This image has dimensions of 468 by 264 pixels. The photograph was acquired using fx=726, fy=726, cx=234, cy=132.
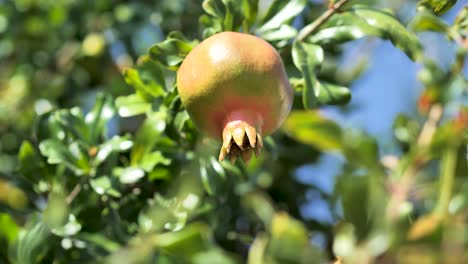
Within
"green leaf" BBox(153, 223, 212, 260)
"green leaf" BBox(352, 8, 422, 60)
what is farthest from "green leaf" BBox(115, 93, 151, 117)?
"green leaf" BBox(153, 223, 212, 260)

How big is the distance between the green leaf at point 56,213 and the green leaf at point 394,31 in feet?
2.07

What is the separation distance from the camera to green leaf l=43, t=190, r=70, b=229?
50.0 inches

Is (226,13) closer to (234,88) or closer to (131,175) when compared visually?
(234,88)

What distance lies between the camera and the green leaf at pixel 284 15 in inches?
52.7

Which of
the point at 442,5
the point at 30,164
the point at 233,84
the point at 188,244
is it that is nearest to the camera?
the point at 188,244

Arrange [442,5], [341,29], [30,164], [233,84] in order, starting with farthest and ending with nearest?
[30,164]
[341,29]
[442,5]
[233,84]

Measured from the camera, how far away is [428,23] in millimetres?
1383

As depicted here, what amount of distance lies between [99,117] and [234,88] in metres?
0.49

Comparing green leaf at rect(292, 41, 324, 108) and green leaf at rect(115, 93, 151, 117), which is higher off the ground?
green leaf at rect(292, 41, 324, 108)

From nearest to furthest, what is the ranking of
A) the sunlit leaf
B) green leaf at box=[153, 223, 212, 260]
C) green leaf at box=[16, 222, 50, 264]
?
the sunlit leaf → green leaf at box=[153, 223, 212, 260] → green leaf at box=[16, 222, 50, 264]

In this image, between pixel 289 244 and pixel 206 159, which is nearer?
pixel 289 244

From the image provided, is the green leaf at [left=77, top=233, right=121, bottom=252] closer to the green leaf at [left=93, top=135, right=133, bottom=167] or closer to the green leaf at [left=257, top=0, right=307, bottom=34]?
the green leaf at [left=93, top=135, right=133, bottom=167]

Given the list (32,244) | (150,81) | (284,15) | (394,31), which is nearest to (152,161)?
(150,81)

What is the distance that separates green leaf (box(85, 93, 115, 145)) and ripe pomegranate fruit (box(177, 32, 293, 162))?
0.39 m
